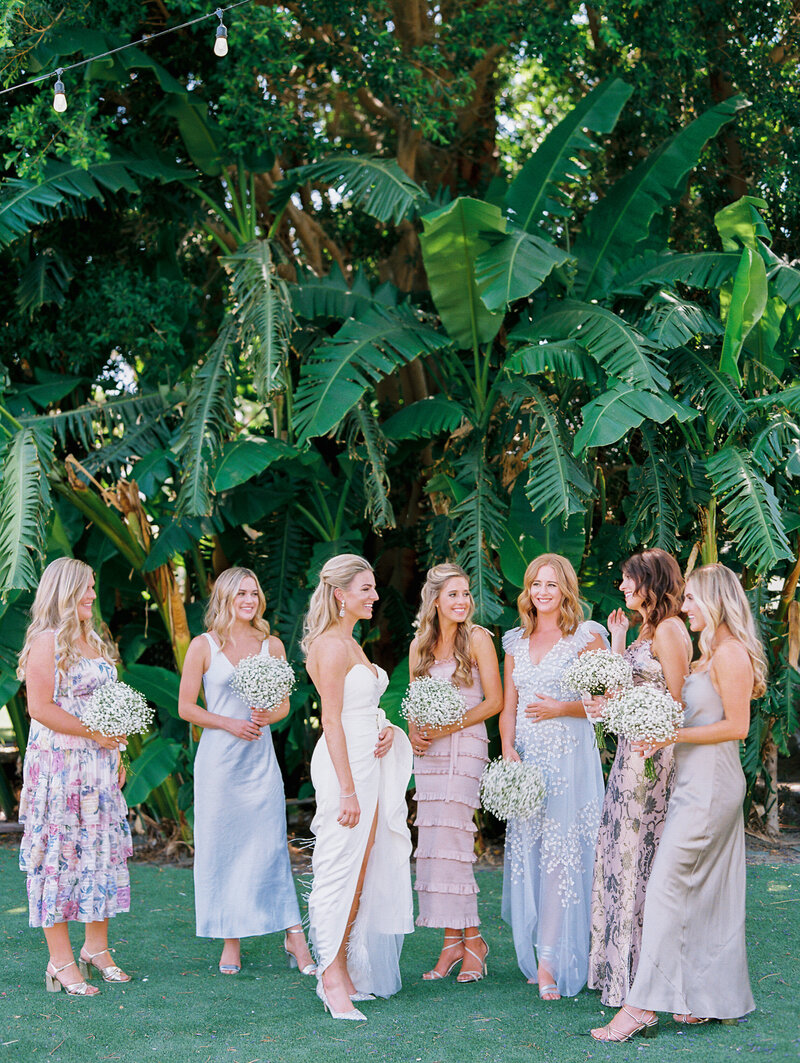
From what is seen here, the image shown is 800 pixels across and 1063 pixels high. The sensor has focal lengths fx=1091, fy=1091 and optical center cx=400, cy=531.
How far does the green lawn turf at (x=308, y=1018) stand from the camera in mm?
4223

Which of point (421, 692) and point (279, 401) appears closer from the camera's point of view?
point (421, 692)

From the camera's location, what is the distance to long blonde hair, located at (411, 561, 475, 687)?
5.35 meters

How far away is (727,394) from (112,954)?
4.93 metres

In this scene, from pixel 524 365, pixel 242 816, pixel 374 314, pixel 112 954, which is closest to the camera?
pixel 242 816

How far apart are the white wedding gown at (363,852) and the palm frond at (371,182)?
3827mm

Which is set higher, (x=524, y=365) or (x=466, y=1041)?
(x=524, y=365)

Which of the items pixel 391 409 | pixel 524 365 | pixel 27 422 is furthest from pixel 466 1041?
pixel 391 409

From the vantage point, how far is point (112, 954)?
5.87m

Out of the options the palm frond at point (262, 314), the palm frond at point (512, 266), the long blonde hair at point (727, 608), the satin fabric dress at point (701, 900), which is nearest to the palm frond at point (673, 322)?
the palm frond at point (512, 266)

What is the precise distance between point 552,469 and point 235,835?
2782mm

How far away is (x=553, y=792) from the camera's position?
16.7 ft

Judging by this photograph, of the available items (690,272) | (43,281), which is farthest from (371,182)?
(43,281)

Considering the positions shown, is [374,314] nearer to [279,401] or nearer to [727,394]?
[279,401]

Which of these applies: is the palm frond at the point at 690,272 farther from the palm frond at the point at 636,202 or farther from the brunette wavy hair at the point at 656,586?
the brunette wavy hair at the point at 656,586
